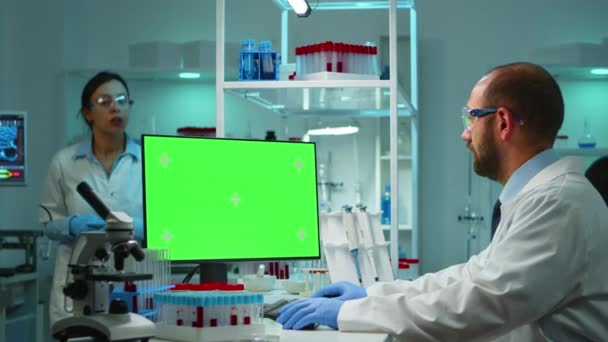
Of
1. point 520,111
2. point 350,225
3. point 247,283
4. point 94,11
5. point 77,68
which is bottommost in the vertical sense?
point 247,283

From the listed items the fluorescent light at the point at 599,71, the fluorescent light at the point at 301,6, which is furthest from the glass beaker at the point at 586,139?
the fluorescent light at the point at 301,6

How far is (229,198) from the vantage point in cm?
261

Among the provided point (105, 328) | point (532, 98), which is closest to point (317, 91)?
point (532, 98)

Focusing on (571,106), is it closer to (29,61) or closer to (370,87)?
(370,87)

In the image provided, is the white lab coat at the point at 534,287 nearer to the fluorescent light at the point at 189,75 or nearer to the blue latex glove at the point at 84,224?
the blue latex glove at the point at 84,224

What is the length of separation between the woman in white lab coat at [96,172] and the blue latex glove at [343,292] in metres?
1.59

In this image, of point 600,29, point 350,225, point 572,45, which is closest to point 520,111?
point 350,225

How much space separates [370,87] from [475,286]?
1.24 m

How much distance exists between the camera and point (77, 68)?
6.03 m

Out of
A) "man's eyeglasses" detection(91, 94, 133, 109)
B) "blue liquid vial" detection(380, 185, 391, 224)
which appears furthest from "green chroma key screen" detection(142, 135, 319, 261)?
"blue liquid vial" detection(380, 185, 391, 224)

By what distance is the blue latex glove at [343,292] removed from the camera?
2.35 meters

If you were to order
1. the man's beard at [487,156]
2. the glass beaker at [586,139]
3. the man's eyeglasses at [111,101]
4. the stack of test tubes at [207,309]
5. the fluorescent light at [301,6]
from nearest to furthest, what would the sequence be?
1. the stack of test tubes at [207,309]
2. the man's beard at [487,156]
3. the fluorescent light at [301,6]
4. the man's eyeglasses at [111,101]
5. the glass beaker at [586,139]

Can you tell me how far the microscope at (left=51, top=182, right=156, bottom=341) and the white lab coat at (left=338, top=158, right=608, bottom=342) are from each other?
2.17ft

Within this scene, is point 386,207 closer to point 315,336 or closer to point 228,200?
point 228,200
